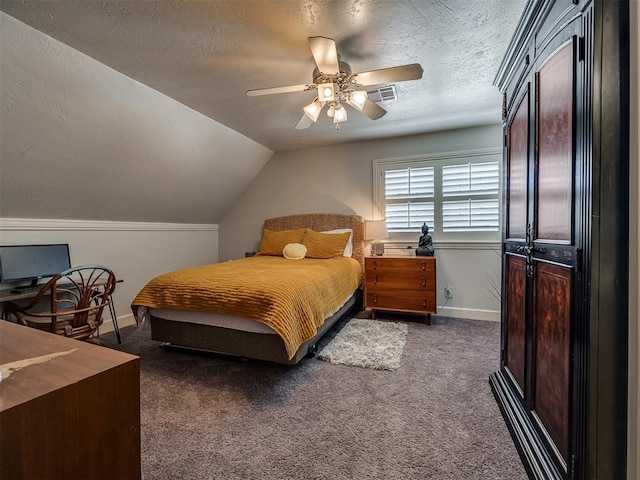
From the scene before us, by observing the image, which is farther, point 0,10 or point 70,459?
point 0,10

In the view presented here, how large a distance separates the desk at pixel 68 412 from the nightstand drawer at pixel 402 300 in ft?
9.81

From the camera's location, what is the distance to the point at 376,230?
3.68 meters

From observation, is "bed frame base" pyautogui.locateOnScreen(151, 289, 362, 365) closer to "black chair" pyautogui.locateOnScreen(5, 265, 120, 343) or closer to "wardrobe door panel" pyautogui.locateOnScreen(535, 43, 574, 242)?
"black chair" pyautogui.locateOnScreen(5, 265, 120, 343)

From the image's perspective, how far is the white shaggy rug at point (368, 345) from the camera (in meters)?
2.39

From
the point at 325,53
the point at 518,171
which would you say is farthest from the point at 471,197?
the point at 325,53

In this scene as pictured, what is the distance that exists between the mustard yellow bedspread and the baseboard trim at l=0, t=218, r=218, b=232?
54.0 inches

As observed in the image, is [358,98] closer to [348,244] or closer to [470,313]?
[348,244]

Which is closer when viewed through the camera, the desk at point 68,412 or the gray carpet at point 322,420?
the desk at point 68,412

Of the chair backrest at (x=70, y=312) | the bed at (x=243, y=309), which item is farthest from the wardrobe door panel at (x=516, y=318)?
the chair backrest at (x=70, y=312)

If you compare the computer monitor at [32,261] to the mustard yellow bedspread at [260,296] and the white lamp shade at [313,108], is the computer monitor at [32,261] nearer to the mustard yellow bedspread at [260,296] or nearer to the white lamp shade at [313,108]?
the mustard yellow bedspread at [260,296]

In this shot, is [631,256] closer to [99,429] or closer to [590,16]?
[590,16]

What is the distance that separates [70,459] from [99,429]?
0.06 meters

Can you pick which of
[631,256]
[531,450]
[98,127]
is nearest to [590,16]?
[631,256]

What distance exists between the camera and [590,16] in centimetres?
96
